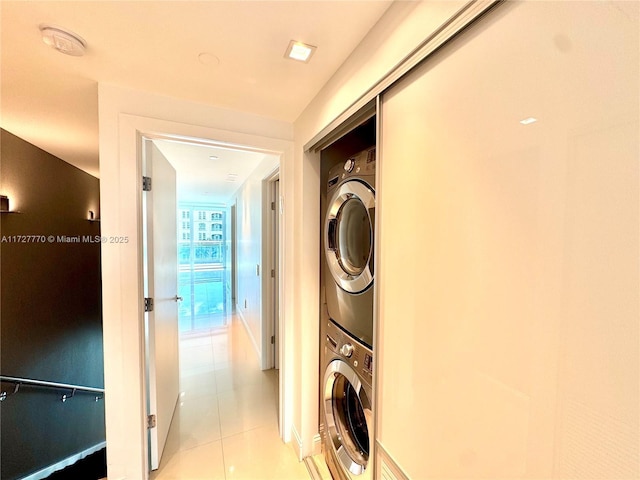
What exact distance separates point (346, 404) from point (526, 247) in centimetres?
140

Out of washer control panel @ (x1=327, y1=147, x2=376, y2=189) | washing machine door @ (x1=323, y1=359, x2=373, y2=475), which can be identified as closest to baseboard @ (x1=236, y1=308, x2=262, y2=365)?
washing machine door @ (x1=323, y1=359, x2=373, y2=475)

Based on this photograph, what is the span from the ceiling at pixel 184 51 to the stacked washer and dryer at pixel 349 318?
1.61 feet

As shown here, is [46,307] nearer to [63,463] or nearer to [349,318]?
[63,463]

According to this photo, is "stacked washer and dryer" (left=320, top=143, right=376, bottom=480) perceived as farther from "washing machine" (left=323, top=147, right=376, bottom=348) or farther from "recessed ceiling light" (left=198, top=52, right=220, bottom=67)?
"recessed ceiling light" (left=198, top=52, right=220, bottom=67)

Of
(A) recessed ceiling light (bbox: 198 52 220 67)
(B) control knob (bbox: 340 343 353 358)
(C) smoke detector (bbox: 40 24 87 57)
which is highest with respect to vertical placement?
(A) recessed ceiling light (bbox: 198 52 220 67)

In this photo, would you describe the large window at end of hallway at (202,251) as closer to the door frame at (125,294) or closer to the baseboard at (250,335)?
the baseboard at (250,335)

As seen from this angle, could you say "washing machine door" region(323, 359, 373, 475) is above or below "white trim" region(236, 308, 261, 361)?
above

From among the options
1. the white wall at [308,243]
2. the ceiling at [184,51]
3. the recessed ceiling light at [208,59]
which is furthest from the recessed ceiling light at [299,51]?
the recessed ceiling light at [208,59]

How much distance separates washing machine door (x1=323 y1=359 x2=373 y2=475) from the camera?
51.8 inches

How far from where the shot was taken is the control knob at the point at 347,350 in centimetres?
127

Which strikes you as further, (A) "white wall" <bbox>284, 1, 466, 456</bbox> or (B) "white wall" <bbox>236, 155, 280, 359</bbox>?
(B) "white wall" <bbox>236, 155, 280, 359</bbox>

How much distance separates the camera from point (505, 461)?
0.58 m

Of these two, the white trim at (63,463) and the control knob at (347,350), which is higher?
the control knob at (347,350)

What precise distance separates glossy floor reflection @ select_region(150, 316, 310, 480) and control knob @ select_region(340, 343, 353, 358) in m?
1.00
